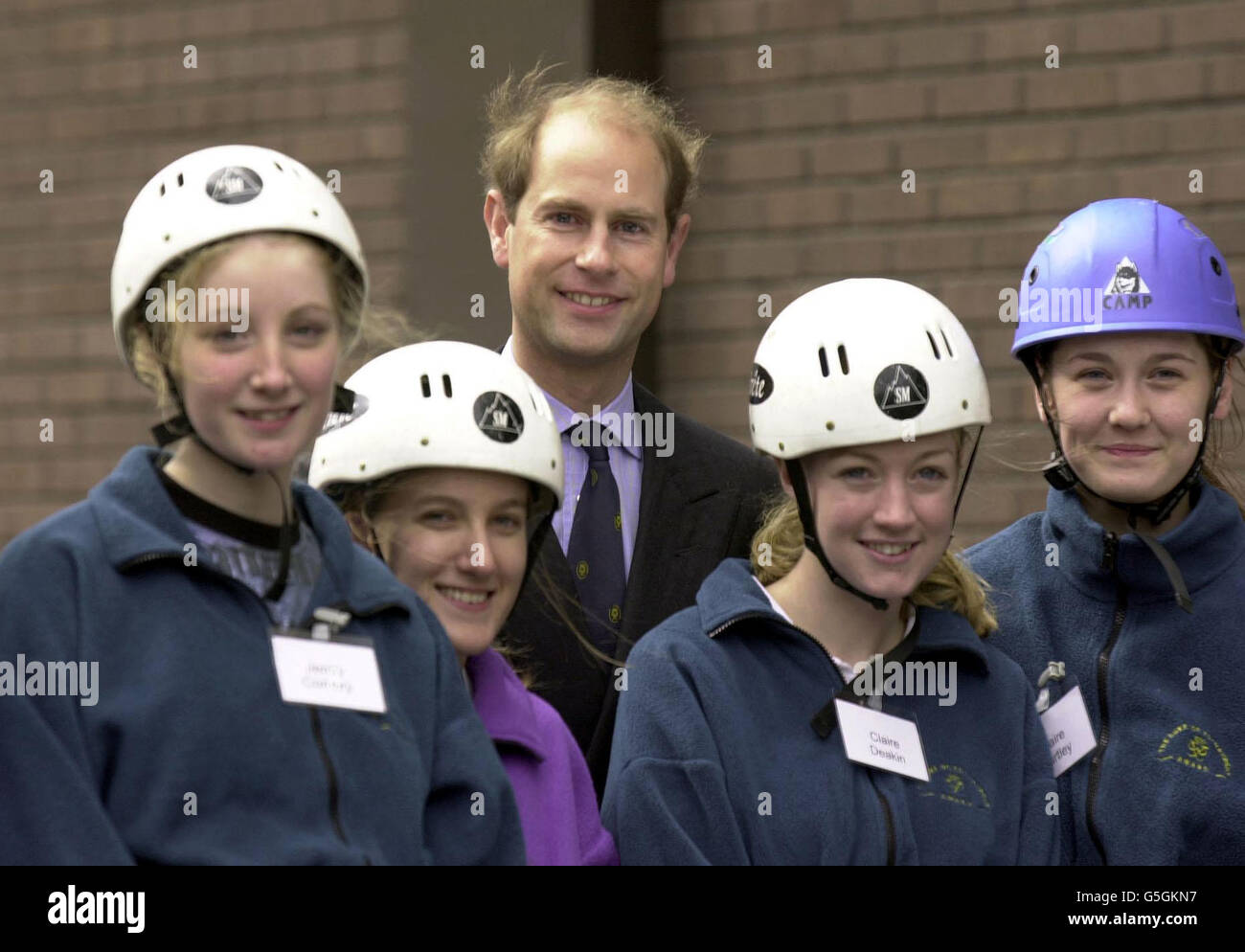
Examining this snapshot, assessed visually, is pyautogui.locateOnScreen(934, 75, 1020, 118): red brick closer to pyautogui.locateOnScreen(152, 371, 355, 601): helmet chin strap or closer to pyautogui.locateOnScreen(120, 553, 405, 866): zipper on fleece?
pyautogui.locateOnScreen(152, 371, 355, 601): helmet chin strap

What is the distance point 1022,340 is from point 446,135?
9.70ft

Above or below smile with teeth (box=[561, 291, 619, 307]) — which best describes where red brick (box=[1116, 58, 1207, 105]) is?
above

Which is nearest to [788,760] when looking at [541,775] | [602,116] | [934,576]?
[541,775]

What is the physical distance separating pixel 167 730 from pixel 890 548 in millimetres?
1509

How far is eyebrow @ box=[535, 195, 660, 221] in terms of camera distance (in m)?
4.23

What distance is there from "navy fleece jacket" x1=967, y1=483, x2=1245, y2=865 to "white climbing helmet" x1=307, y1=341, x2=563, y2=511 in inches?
41.7

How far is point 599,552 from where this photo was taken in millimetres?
4086

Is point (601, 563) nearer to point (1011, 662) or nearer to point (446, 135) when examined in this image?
point (1011, 662)

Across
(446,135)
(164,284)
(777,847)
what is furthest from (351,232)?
(446,135)

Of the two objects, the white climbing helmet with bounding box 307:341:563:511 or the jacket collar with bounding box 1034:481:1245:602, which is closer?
the white climbing helmet with bounding box 307:341:563:511

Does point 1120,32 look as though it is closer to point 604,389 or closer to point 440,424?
point 604,389

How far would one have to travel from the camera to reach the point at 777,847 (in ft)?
10.8

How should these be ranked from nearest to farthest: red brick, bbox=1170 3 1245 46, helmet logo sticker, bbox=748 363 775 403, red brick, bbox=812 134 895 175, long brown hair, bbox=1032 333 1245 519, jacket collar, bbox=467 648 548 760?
1. jacket collar, bbox=467 648 548 760
2. helmet logo sticker, bbox=748 363 775 403
3. long brown hair, bbox=1032 333 1245 519
4. red brick, bbox=1170 3 1245 46
5. red brick, bbox=812 134 895 175

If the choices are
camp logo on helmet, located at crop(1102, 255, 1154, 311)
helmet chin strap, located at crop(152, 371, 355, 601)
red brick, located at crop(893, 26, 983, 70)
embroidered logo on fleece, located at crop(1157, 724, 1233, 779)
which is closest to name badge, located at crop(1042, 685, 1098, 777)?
embroidered logo on fleece, located at crop(1157, 724, 1233, 779)
